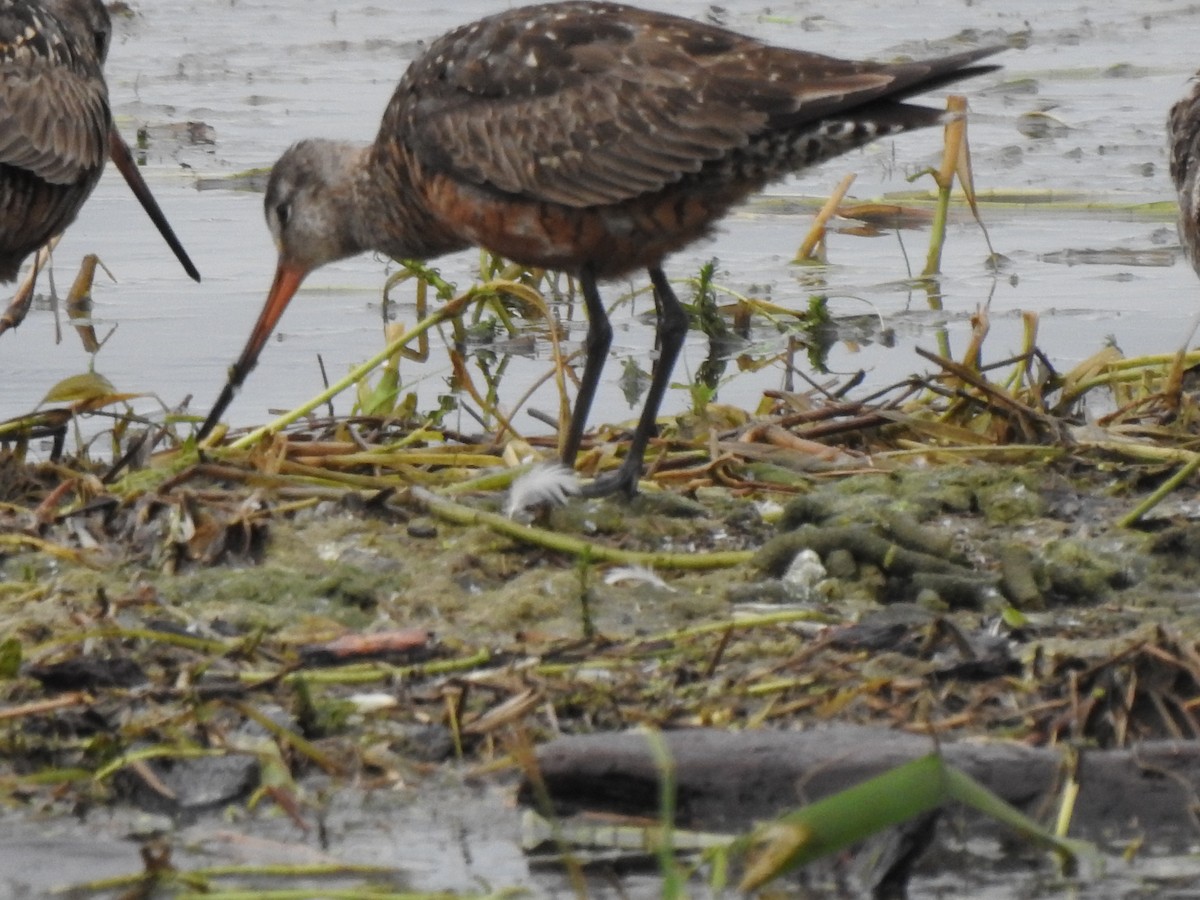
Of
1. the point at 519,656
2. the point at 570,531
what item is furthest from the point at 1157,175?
the point at 519,656

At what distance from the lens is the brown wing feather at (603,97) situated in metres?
5.02

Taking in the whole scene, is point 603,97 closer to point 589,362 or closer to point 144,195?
point 589,362

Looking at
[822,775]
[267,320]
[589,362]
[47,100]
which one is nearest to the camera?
[822,775]

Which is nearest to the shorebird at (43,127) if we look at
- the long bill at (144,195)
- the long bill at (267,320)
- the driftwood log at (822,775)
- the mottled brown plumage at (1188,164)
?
the long bill at (144,195)

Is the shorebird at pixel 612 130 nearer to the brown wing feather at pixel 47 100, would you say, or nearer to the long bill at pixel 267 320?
the long bill at pixel 267 320

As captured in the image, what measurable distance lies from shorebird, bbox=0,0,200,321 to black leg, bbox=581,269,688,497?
1961mm

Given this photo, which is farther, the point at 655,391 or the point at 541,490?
the point at 655,391

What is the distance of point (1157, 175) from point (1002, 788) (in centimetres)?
660

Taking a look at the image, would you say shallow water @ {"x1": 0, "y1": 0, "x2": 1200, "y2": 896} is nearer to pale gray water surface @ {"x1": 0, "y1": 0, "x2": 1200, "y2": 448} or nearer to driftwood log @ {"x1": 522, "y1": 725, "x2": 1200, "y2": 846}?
pale gray water surface @ {"x1": 0, "y1": 0, "x2": 1200, "y2": 448}

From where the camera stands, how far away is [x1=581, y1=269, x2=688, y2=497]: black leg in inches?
193

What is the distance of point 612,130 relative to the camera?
519 centimetres

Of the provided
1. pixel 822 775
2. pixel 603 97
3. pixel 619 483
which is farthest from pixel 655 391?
pixel 822 775

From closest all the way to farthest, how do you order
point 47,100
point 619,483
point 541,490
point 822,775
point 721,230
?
1. point 822,775
2. point 541,490
3. point 619,483
4. point 721,230
5. point 47,100

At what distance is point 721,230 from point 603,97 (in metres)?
0.49
